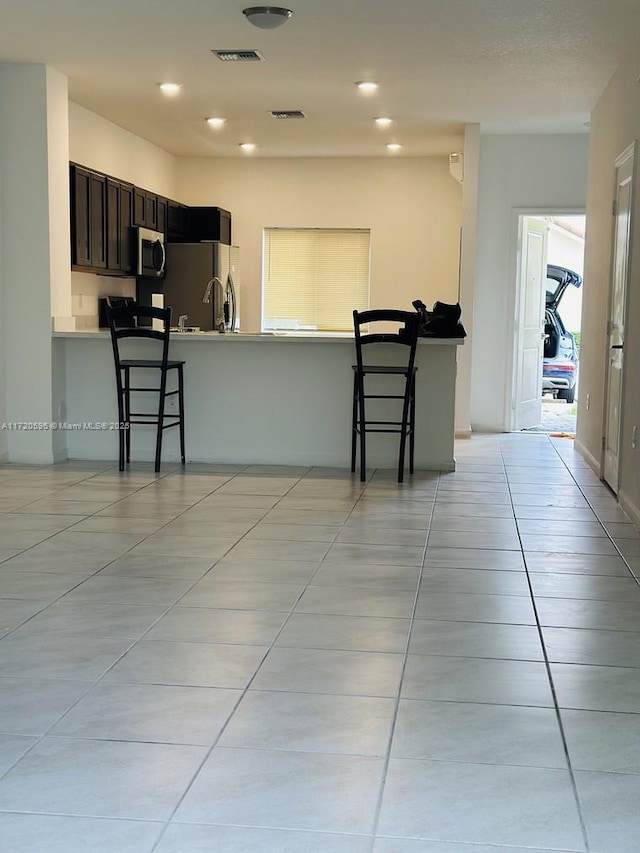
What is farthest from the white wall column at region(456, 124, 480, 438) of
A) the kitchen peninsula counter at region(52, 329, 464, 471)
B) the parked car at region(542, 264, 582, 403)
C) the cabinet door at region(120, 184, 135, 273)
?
the parked car at region(542, 264, 582, 403)

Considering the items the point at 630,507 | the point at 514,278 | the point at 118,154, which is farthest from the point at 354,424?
the point at 118,154

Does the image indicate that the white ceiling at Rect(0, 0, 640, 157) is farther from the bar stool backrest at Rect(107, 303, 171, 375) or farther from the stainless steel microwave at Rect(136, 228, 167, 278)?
the bar stool backrest at Rect(107, 303, 171, 375)

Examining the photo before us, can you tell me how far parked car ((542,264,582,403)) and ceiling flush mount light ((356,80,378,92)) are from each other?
5542mm

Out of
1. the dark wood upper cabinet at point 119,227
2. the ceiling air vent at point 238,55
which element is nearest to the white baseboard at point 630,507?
the ceiling air vent at point 238,55

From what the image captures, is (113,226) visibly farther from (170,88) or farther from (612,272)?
(612,272)

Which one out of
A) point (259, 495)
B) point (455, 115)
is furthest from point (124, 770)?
point (455, 115)

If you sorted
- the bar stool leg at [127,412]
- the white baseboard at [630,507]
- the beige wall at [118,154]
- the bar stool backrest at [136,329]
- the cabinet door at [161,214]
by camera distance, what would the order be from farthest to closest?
the cabinet door at [161,214], the beige wall at [118,154], the bar stool leg at [127,412], the bar stool backrest at [136,329], the white baseboard at [630,507]

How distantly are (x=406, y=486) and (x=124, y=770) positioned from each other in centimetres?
386

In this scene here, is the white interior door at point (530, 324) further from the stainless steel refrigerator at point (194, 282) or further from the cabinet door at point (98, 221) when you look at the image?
the cabinet door at point (98, 221)

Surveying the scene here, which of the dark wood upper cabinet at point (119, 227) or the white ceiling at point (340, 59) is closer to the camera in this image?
the white ceiling at point (340, 59)

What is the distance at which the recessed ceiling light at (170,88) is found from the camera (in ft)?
21.8

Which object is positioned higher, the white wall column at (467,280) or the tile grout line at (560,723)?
the white wall column at (467,280)

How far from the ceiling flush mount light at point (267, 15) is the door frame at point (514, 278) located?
397 cm

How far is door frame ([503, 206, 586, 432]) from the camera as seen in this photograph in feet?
27.5
